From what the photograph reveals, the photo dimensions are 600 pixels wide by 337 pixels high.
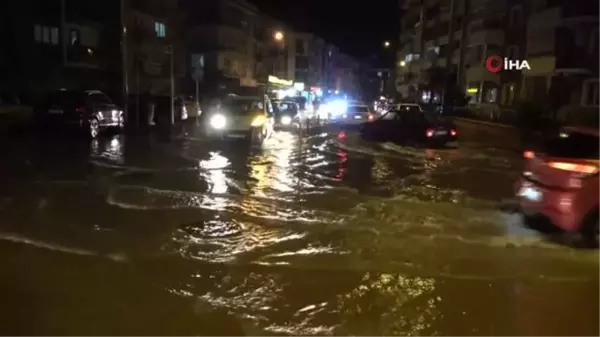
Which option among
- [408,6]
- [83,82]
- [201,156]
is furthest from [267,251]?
[408,6]

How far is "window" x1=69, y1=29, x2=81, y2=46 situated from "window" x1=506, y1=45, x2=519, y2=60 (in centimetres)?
3309

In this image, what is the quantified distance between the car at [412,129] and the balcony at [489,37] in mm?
33624

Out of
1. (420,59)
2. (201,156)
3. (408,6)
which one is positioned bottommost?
(201,156)

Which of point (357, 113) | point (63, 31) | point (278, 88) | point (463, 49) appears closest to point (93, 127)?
point (63, 31)

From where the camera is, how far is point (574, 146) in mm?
9328

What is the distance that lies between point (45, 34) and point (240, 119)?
2125 centimetres

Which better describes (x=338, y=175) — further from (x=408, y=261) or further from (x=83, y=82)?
(x=83, y=82)

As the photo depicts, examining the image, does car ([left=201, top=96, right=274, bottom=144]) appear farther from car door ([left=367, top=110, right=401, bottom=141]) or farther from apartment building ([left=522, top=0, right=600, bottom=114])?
apartment building ([left=522, top=0, right=600, bottom=114])

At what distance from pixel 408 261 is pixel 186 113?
33.8m

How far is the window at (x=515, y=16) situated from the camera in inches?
2103

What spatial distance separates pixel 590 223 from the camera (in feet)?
29.5

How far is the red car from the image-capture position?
889 centimetres

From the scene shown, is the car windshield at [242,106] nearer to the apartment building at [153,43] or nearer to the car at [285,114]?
the car at [285,114]

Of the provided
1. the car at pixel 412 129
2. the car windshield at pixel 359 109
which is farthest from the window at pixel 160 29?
the car at pixel 412 129
